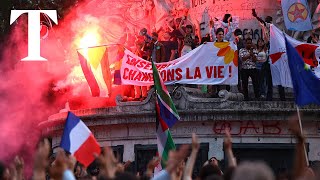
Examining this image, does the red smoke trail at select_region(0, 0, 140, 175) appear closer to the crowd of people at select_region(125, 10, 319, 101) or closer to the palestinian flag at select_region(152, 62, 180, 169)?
the crowd of people at select_region(125, 10, 319, 101)

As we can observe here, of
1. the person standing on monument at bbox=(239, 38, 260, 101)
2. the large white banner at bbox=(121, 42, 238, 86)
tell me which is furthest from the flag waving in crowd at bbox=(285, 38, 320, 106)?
the large white banner at bbox=(121, 42, 238, 86)

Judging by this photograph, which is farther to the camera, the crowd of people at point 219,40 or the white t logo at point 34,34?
the white t logo at point 34,34

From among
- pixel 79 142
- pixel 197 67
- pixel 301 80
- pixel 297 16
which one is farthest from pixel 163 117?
pixel 297 16

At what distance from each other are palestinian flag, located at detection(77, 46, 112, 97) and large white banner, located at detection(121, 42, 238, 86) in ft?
3.76

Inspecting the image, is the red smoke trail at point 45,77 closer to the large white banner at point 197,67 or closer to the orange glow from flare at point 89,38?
the orange glow from flare at point 89,38

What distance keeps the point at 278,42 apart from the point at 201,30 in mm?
3944

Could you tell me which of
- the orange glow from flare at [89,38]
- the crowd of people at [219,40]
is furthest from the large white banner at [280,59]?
the orange glow from flare at [89,38]

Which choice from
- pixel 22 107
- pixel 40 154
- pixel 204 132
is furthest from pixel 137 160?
pixel 40 154

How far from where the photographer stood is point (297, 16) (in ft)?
93.8

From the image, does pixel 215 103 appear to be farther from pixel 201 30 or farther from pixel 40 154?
pixel 40 154

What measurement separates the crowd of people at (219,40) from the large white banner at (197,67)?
266 mm

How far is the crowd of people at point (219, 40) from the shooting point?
88.4ft

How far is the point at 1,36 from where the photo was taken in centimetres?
4000

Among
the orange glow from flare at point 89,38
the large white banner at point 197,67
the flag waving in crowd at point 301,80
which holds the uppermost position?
the orange glow from flare at point 89,38
